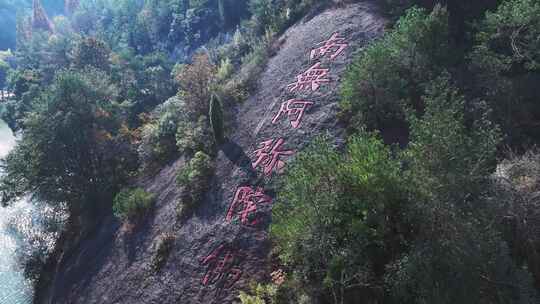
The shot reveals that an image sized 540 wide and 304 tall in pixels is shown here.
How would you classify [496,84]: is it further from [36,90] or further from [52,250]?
[36,90]

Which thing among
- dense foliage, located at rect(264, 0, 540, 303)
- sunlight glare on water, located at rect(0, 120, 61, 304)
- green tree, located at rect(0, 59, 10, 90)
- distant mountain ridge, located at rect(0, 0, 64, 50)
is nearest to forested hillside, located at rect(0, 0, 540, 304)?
dense foliage, located at rect(264, 0, 540, 303)

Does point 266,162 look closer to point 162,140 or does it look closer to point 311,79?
point 311,79

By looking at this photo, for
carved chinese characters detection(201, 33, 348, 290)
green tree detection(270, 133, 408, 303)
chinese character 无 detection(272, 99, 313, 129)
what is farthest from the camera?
chinese character 无 detection(272, 99, 313, 129)

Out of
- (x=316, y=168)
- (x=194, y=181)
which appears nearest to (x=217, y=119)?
(x=194, y=181)

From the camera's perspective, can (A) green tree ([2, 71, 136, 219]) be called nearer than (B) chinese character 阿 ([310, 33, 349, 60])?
No

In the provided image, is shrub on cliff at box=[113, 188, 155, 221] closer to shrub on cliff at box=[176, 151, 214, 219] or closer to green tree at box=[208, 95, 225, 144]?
shrub on cliff at box=[176, 151, 214, 219]

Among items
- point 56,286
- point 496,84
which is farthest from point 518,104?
point 56,286

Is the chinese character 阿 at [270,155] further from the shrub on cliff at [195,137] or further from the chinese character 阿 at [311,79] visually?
the chinese character 阿 at [311,79]
